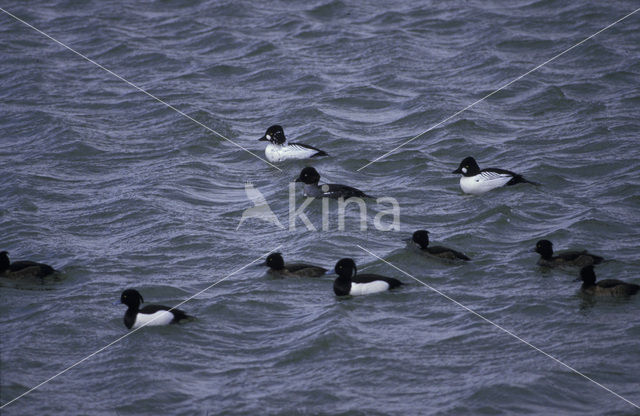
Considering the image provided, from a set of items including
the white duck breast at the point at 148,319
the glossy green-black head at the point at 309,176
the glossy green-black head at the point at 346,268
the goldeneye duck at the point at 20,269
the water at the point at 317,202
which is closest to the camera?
the water at the point at 317,202

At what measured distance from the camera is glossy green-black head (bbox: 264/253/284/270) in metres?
11.8

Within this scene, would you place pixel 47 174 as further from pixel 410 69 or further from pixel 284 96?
pixel 410 69

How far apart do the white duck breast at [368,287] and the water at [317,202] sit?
0.37ft

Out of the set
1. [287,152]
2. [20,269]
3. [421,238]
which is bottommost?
[20,269]

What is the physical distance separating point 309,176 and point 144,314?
178 inches

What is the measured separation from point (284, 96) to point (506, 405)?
35.6ft

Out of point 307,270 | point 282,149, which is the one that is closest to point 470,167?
point 282,149

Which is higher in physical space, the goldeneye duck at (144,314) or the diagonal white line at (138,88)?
the diagonal white line at (138,88)

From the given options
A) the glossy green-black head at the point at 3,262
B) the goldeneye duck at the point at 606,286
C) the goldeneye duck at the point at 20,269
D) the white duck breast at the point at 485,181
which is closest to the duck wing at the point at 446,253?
the goldeneye duck at the point at 606,286

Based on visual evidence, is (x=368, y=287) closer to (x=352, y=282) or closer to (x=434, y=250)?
(x=352, y=282)

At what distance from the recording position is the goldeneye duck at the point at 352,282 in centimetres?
1105

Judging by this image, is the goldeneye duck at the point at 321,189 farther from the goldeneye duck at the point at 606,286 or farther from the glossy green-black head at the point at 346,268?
the goldeneye duck at the point at 606,286

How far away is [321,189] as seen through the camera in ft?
46.6

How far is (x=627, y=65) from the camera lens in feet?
61.4
